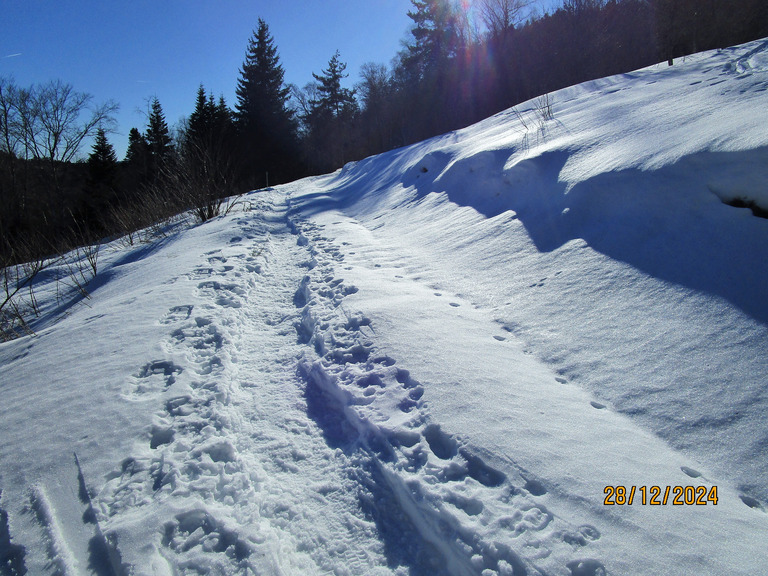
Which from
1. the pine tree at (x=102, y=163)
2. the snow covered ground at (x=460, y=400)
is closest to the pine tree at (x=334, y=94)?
the pine tree at (x=102, y=163)

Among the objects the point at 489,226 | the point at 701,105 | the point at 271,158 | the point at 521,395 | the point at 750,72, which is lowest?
the point at 521,395

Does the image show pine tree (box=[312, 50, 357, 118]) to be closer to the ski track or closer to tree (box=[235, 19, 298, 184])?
tree (box=[235, 19, 298, 184])

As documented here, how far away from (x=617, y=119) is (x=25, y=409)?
6031mm

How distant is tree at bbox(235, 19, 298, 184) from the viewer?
27.7 m

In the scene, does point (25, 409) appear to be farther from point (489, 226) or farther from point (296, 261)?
point (489, 226)

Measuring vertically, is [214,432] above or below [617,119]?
below

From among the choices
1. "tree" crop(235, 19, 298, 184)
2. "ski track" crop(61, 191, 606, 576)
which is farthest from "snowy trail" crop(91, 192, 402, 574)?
"tree" crop(235, 19, 298, 184)

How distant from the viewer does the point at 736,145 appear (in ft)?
8.33

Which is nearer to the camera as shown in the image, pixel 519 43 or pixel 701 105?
pixel 701 105

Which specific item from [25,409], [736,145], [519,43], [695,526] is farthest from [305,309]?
[519,43]
